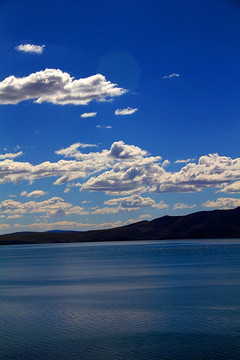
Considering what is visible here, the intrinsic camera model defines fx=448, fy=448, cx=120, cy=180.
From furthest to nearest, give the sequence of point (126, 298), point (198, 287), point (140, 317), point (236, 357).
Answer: point (198, 287), point (126, 298), point (140, 317), point (236, 357)

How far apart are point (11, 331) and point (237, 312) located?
14.7 metres

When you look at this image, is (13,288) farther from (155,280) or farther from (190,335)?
(190,335)

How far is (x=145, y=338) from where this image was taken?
24.2 metres

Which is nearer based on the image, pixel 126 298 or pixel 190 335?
pixel 190 335

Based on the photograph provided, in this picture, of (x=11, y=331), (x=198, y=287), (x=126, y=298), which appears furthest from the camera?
(x=198, y=287)

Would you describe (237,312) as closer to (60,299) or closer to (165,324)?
(165,324)

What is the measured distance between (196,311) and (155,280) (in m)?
20.9

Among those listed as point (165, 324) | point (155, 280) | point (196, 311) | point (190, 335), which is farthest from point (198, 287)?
point (190, 335)

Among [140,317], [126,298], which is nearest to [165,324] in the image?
[140,317]

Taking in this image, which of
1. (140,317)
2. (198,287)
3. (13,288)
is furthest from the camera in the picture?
(13,288)

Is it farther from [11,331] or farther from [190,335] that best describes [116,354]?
[11,331]

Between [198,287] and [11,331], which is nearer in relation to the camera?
[11,331]

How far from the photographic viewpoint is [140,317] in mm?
29781

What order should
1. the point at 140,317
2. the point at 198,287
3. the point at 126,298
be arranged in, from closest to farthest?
the point at 140,317 < the point at 126,298 < the point at 198,287
